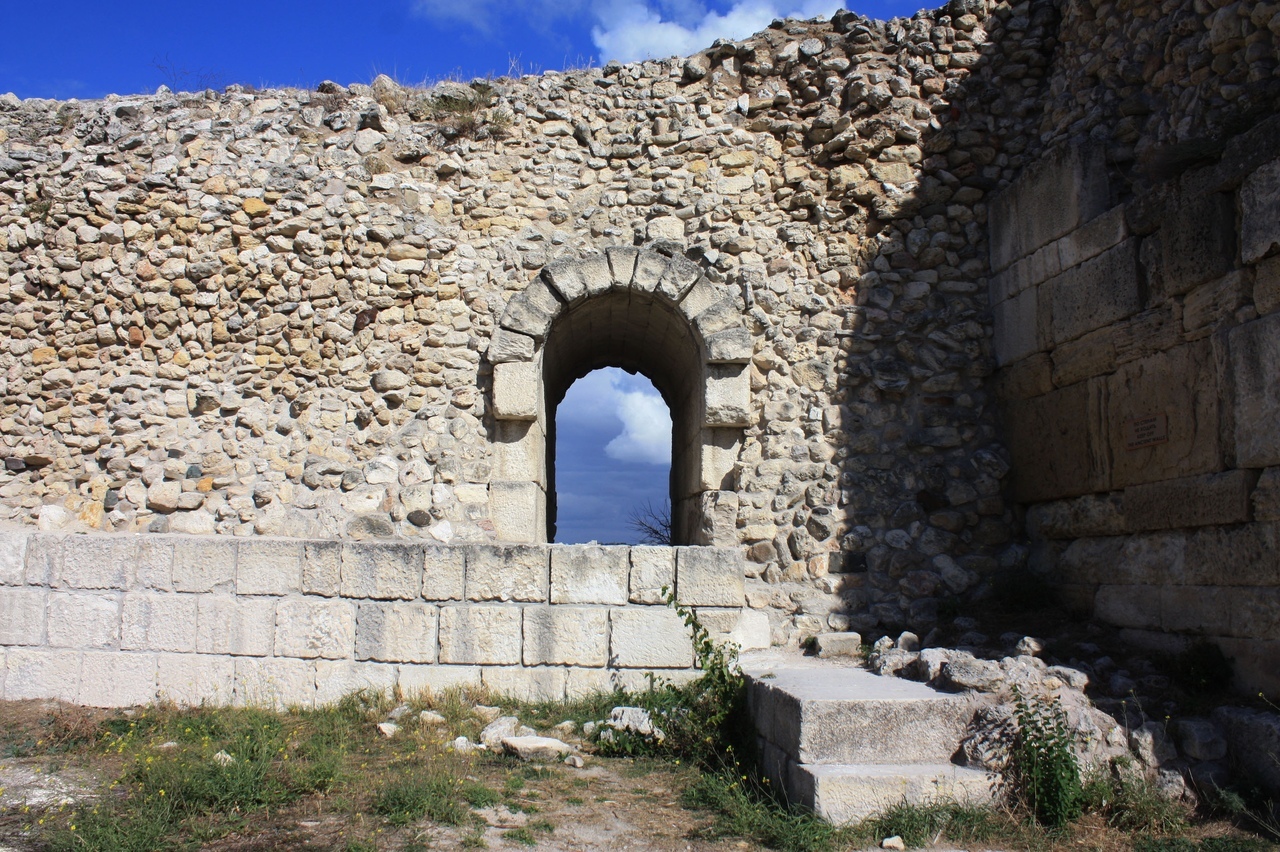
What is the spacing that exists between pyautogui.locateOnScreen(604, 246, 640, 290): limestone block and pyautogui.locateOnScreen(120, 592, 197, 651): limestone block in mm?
4063

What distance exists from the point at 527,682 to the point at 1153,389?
450cm

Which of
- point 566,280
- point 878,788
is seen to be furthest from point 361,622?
point 878,788

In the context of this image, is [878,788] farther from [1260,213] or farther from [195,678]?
[195,678]

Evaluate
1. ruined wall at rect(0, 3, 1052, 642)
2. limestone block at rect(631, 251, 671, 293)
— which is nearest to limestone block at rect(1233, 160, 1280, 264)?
ruined wall at rect(0, 3, 1052, 642)

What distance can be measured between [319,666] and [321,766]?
161 centimetres

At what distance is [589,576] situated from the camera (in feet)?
20.6

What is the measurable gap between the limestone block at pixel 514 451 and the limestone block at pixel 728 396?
1493 millimetres

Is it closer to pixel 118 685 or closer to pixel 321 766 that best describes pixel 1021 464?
pixel 321 766

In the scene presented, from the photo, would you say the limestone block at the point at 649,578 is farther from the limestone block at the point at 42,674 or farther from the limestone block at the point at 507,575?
the limestone block at the point at 42,674

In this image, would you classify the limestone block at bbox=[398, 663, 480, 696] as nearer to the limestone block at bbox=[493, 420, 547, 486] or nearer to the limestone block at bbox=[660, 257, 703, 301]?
the limestone block at bbox=[493, 420, 547, 486]

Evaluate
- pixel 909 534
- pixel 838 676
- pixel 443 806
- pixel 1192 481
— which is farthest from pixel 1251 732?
pixel 443 806

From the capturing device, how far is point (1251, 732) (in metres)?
4.52

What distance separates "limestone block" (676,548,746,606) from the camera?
20.5ft

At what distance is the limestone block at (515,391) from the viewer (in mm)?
7562
